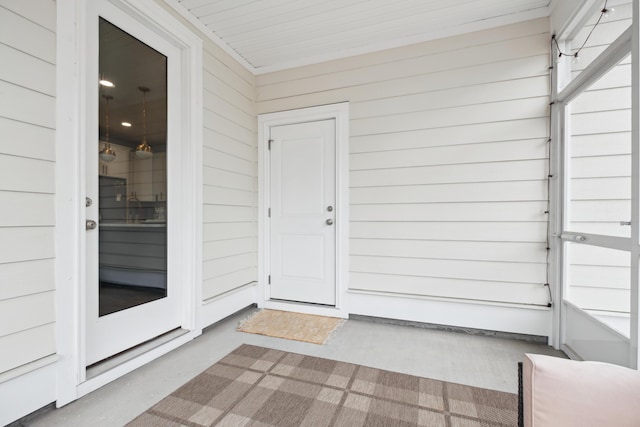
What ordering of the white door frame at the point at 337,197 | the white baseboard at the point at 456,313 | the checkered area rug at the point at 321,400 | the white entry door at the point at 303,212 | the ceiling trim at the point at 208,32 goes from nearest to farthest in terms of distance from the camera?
1. the checkered area rug at the point at 321,400
2. the ceiling trim at the point at 208,32
3. the white baseboard at the point at 456,313
4. the white door frame at the point at 337,197
5. the white entry door at the point at 303,212

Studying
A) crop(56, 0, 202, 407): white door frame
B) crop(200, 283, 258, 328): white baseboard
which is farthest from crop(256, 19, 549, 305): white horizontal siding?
crop(56, 0, 202, 407): white door frame

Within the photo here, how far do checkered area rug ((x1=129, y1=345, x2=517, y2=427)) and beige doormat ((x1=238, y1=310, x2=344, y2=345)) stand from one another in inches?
19.4

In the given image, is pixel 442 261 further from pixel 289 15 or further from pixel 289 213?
pixel 289 15

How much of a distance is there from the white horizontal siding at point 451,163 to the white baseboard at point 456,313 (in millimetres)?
83

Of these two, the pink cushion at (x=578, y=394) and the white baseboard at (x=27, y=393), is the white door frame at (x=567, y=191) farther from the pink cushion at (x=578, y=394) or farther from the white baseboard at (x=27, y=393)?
the white baseboard at (x=27, y=393)

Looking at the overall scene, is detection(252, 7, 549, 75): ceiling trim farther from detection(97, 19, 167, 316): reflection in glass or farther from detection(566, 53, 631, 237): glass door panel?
detection(97, 19, 167, 316): reflection in glass

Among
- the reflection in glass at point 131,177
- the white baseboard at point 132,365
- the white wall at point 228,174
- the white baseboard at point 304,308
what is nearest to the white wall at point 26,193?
the white baseboard at point 132,365

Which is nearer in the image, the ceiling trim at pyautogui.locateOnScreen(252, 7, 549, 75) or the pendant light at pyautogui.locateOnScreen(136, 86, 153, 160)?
the pendant light at pyautogui.locateOnScreen(136, 86, 153, 160)

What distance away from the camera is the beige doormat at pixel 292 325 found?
2.52 metres

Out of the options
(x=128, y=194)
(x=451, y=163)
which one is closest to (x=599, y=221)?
(x=451, y=163)

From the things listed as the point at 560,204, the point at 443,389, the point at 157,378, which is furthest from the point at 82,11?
the point at 560,204

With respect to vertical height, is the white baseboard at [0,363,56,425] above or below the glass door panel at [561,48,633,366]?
below

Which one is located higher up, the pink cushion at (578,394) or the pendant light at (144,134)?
the pendant light at (144,134)

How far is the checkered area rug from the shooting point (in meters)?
1.50
